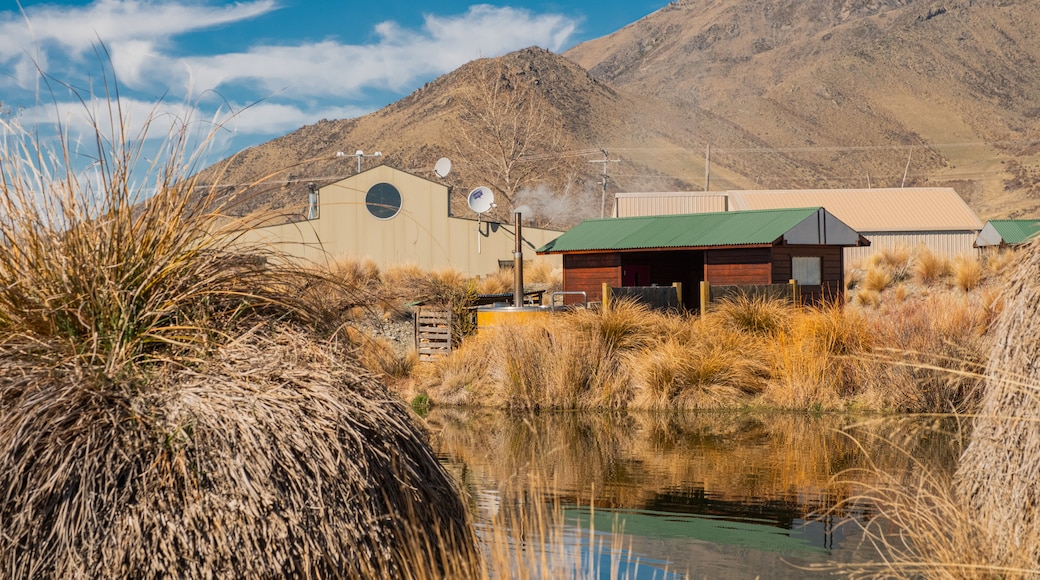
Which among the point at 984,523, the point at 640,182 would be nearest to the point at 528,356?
the point at 984,523

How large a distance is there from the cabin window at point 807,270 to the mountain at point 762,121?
5786cm

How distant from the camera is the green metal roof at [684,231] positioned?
27688 mm

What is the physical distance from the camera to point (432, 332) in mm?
23438

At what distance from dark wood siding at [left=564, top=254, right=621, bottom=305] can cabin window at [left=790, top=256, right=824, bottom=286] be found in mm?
4727

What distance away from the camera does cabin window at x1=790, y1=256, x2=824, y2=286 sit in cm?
2869

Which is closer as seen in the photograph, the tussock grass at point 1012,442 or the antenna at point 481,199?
the tussock grass at point 1012,442

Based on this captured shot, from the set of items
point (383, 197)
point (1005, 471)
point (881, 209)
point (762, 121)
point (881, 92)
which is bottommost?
point (1005, 471)

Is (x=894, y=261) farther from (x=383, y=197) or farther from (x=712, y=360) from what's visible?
(x=712, y=360)

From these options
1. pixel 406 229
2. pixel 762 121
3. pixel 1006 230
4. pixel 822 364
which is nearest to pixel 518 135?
pixel 406 229

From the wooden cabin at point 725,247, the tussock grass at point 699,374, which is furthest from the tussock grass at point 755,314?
the wooden cabin at point 725,247

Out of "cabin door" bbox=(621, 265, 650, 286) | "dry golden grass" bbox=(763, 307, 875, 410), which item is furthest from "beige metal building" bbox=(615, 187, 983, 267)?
"dry golden grass" bbox=(763, 307, 875, 410)

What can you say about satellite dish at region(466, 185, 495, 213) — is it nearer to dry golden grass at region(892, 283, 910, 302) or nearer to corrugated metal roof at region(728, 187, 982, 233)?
dry golden grass at region(892, 283, 910, 302)

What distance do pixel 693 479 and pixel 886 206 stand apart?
41.4 meters

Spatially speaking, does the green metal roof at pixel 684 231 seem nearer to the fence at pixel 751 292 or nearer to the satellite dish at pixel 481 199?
the fence at pixel 751 292
